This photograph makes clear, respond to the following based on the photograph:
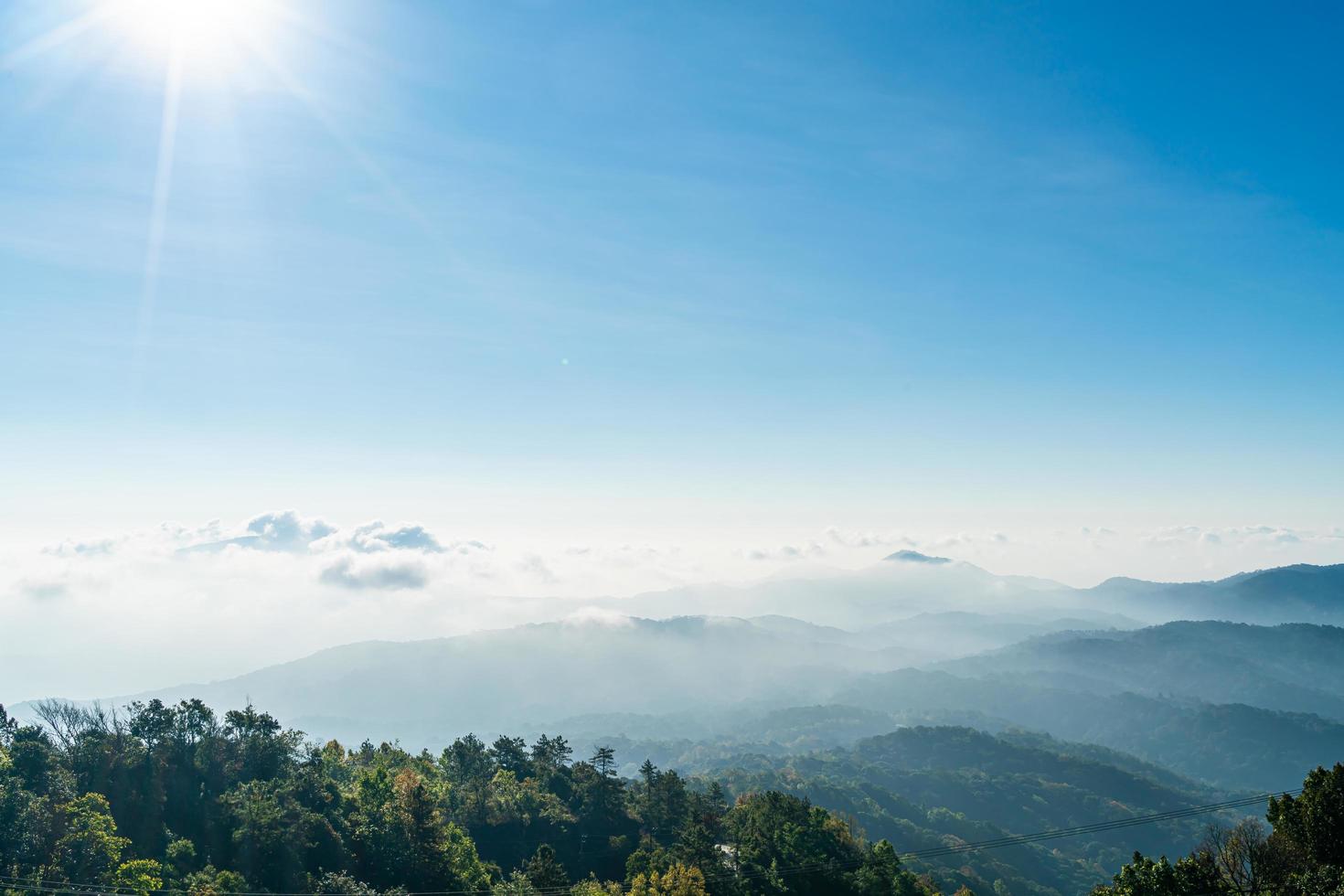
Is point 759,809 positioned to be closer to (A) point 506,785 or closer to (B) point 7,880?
(A) point 506,785

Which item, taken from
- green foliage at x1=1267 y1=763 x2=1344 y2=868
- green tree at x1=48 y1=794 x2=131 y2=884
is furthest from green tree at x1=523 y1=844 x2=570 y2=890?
green foliage at x1=1267 y1=763 x2=1344 y2=868

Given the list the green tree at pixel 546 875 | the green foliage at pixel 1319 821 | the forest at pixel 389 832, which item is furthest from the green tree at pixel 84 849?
the green foliage at pixel 1319 821

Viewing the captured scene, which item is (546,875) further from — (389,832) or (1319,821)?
(1319,821)

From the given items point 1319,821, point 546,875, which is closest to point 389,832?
point 546,875

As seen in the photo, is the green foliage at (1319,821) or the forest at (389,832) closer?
the green foliage at (1319,821)

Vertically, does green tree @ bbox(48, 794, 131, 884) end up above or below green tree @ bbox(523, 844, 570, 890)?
above

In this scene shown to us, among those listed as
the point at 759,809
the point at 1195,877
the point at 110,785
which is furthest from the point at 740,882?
the point at 110,785

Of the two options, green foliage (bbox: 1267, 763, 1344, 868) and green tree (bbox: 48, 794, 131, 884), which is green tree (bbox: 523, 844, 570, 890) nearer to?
green tree (bbox: 48, 794, 131, 884)

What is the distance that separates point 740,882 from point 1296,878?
46819 mm

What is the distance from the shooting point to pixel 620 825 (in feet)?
350

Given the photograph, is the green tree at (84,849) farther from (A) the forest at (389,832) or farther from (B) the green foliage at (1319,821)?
(B) the green foliage at (1319,821)

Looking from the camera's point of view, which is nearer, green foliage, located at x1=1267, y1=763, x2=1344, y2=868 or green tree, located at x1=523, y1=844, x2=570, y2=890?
green foliage, located at x1=1267, y1=763, x2=1344, y2=868

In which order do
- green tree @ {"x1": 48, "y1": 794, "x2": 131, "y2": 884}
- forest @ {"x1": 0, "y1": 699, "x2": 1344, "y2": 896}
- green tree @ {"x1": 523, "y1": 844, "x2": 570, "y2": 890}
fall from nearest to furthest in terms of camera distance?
1. forest @ {"x1": 0, "y1": 699, "x2": 1344, "y2": 896}
2. green tree @ {"x1": 48, "y1": 794, "x2": 131, "y2": 884}
3. green tree @ {"x1": 523, "y1": 844, "x2": 570, "y2": 890}

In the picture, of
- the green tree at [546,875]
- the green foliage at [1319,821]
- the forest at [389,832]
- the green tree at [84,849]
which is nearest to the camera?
the green foliage at [1319,821]
